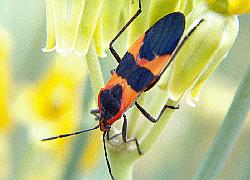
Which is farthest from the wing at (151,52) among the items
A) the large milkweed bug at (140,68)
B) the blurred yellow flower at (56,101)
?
the blurred yellow flower at (56,101)

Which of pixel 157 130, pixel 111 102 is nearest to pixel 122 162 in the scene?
pixel 157 130

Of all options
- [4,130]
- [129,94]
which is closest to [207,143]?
[4,130]

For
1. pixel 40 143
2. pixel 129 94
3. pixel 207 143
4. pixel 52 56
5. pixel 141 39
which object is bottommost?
pixel 207 143

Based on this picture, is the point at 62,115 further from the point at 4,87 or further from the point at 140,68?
the point at 140,68

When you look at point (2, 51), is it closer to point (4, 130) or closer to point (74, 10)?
point (4, 130)

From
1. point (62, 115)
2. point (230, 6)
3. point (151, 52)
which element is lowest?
point (62, 115)

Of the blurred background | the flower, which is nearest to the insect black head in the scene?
the blurred background

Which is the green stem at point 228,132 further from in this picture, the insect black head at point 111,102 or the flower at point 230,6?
the insect black head at point 111,102
